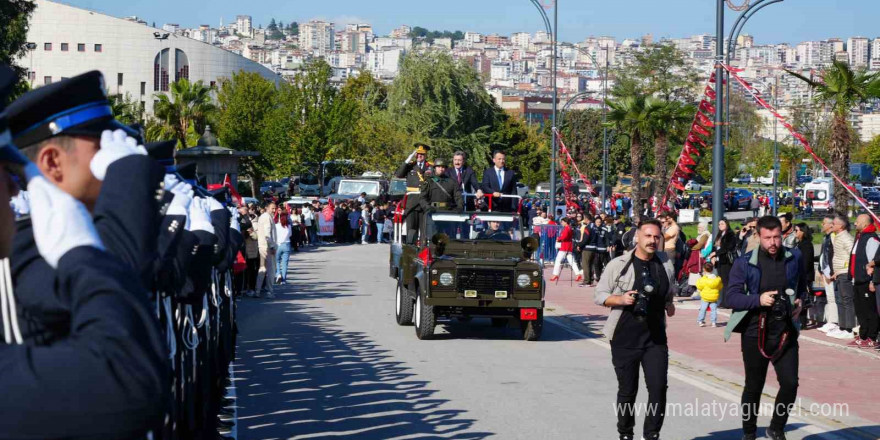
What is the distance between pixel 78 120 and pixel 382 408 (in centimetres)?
912

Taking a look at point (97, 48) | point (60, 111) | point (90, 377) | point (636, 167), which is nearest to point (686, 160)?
point (636, 167)

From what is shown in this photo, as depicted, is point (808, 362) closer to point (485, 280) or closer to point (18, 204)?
point (485, 280)

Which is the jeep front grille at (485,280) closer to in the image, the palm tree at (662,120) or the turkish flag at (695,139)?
the turkish flag at (695,139)

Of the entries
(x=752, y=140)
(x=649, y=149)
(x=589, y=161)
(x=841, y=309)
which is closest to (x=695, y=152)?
(x=841, y=309)

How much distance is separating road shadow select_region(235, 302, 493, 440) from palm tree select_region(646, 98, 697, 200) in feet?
88.4

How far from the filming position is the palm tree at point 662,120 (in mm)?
43219

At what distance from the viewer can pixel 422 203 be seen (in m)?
19.4

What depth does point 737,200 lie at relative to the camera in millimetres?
76938

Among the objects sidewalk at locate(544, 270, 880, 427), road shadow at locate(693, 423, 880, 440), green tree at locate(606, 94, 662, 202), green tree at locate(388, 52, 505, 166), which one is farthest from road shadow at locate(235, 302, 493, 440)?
green tree at locate(388, 52, 505, 166)

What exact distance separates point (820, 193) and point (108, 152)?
7726 cm

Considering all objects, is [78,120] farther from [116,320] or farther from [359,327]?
[359,327]

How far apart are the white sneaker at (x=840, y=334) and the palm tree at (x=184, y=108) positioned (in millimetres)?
40994

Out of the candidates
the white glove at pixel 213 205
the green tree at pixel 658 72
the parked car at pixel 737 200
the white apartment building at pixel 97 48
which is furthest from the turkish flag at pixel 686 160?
the white apartment building at pixel 97 48

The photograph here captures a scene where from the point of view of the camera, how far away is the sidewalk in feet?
41.1
